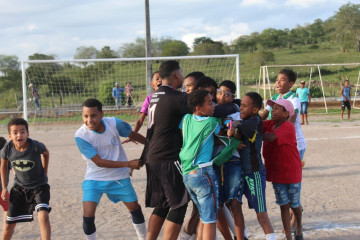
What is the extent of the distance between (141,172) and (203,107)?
4.85m

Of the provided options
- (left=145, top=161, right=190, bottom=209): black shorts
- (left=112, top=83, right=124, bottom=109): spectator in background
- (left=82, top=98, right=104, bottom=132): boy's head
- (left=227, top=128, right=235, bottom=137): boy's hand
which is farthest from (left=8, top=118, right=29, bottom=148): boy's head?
(left=112, top=83, right=124, bottom=109): spectator in background

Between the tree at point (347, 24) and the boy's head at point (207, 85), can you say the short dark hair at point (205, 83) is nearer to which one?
the boy's head at point (207, 85)

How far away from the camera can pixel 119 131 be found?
176 inches

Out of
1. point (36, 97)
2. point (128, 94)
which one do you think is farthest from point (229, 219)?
point (36, 97)

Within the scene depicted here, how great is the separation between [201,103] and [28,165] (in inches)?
80.9

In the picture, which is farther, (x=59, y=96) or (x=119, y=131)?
(x=59, y=96)

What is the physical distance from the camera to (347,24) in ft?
168

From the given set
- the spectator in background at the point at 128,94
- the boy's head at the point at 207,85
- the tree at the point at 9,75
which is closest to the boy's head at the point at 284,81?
the boy's head at the point at 207,85

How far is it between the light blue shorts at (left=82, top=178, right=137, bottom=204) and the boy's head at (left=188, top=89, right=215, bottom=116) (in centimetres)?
116

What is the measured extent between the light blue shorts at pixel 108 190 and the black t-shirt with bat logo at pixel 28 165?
0.58m

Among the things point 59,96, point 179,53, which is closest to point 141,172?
point 59,96

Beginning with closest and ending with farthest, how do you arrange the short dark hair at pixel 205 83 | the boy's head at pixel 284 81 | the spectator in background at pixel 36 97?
the short dark hair at pixel 205 83 → the boy's head at pixel 284 81 → the spectator in background at pixel 36 97

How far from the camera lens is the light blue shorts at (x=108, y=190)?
4.24 metres

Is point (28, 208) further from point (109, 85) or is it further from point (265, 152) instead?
point (109, 85)
